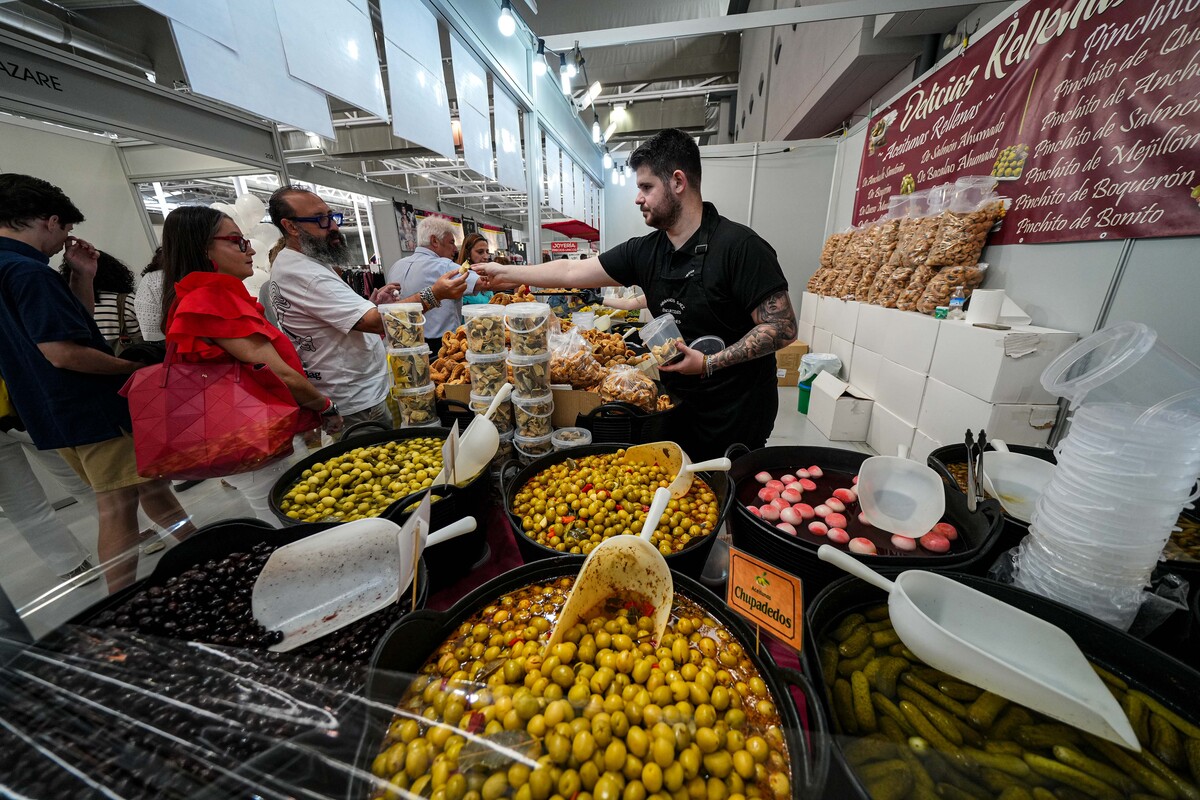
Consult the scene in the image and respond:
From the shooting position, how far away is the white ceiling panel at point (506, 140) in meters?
3.74

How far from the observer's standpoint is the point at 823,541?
44.9 inches

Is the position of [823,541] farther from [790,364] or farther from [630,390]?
[790,364]

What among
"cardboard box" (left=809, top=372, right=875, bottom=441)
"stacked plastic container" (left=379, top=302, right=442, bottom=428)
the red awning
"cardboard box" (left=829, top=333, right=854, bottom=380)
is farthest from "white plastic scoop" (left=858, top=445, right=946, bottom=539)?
the red awning

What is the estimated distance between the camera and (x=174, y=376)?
4.50ft

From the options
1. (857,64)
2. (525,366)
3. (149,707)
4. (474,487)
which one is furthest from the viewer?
(857,64)

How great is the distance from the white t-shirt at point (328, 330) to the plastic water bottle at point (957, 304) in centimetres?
388

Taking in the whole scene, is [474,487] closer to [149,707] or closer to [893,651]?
[149,707]

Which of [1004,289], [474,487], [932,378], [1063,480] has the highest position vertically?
[1004,289]

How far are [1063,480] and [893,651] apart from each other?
488 millimetres

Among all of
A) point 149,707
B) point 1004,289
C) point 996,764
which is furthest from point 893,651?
point 1004,289

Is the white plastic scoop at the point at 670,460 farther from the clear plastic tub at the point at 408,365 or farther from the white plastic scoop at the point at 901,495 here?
the clear plastic tub at the point at 408,365

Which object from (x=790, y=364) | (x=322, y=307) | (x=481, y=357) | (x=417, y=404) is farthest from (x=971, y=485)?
(x=790, y=364)

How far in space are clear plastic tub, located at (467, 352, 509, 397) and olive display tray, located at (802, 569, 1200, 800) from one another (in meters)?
1.28

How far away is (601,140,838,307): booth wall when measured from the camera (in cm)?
647
